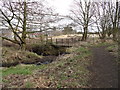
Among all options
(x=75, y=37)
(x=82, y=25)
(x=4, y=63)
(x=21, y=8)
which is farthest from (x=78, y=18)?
(x=4, y=63)

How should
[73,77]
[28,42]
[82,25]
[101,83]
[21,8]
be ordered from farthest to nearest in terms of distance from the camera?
[82,25] < [28,42] < [21,8] < [73,77] < [101,83]

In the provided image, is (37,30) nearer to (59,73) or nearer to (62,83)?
(59,73)

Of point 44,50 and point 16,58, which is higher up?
point 44,50

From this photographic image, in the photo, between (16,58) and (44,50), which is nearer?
(16,58)

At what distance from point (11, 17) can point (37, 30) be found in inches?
121

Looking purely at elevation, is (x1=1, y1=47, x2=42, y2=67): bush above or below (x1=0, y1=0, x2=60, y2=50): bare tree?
below

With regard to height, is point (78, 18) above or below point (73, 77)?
above

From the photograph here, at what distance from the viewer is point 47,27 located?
764 inches

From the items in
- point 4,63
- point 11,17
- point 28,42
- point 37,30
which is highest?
point 11,17

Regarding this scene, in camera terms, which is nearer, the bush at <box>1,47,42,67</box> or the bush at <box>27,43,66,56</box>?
the bush at <box>1,47,42,67</box>

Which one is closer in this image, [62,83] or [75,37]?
[62,83]

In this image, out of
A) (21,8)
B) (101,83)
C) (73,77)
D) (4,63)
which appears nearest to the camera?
(101,83)

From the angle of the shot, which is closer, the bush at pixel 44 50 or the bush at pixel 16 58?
the bush at pixel 16 58

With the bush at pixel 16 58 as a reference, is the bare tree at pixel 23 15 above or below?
above
